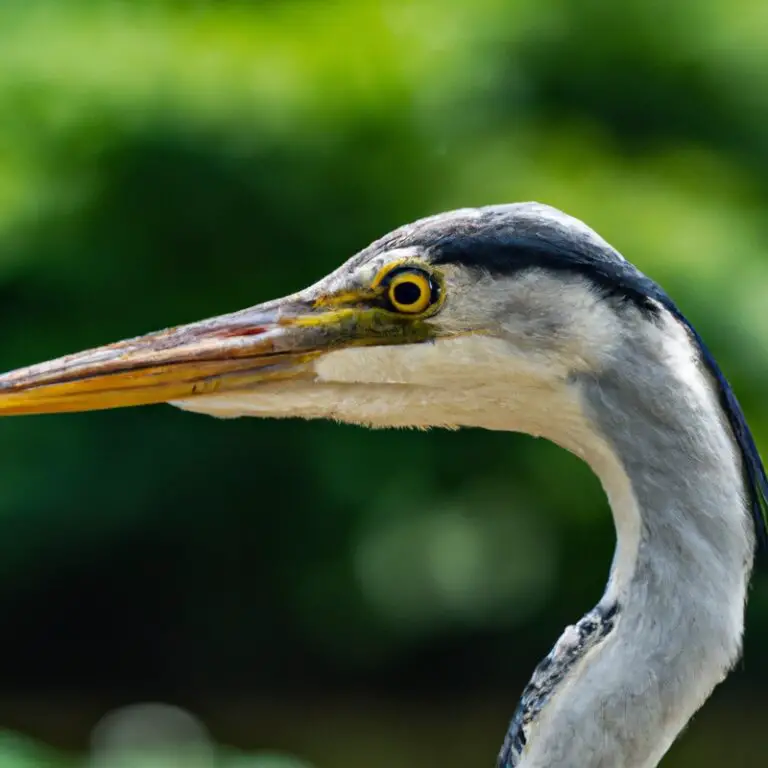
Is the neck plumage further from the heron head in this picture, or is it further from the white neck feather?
the heron head

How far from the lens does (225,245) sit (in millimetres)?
6086

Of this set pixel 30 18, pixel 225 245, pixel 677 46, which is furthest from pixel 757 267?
pixel 30 18

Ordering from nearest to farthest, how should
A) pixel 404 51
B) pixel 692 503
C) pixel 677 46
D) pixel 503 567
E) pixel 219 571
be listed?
1. pixel 692 503
2. pixel 503 567
3. pixel 219 571
4. pixel 404 51
5. pixel 677 46

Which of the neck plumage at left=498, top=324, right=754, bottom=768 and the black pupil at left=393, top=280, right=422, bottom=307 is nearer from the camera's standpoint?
the neck plumage at left=498, top=324, right=754, bottom=768

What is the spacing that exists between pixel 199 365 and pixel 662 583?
72cm

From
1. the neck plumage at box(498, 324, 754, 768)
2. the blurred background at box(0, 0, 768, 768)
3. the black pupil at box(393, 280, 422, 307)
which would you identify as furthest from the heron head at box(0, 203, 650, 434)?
the blurred background at box(0, 0, 768, 768)

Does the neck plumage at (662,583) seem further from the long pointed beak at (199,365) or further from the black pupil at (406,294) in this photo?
the long pointed beak at (199,365)

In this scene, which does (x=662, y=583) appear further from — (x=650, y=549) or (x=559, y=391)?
(x=559, y=391)

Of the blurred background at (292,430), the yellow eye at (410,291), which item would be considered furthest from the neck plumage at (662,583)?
the blurred background at (292,430)

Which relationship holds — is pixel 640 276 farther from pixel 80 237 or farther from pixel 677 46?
pixel 677 46

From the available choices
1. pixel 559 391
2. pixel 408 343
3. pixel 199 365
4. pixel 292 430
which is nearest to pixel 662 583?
pixel 559 391

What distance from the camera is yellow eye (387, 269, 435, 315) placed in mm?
2018

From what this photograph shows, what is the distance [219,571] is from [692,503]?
425cm

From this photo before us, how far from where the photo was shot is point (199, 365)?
6.86 feet
